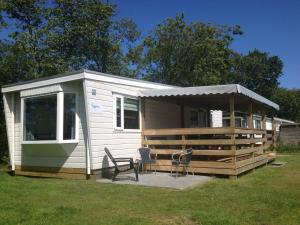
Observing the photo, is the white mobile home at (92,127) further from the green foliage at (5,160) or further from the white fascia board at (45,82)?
the green foliage at (5,160)

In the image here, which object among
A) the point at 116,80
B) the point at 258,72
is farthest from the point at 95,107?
the point at 258,72

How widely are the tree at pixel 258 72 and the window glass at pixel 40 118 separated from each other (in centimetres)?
4116

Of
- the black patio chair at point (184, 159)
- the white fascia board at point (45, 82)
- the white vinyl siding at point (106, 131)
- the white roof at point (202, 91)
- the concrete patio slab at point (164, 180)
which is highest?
the white fascia board at point (45, 82)

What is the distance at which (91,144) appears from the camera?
32.2ft

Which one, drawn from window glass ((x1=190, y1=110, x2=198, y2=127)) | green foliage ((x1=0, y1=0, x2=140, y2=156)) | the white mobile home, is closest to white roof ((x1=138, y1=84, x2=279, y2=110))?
the white mobile home

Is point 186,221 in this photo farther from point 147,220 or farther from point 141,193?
point 141,193

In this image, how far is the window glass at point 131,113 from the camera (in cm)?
1138

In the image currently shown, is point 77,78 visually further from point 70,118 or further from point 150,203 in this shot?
point 150,203

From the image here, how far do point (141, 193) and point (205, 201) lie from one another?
1525 millimetres

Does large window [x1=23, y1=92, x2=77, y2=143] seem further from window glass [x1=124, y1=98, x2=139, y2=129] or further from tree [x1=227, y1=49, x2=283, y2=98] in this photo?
tree [x1=227, y1=49, x2=283, y2=98]

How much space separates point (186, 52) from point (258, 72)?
21.5 m

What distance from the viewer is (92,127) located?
390 inches

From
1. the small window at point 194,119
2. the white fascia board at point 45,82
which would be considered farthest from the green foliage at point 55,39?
the small window at point 194,119

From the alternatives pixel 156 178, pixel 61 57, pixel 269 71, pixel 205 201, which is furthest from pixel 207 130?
pixel 269 71
